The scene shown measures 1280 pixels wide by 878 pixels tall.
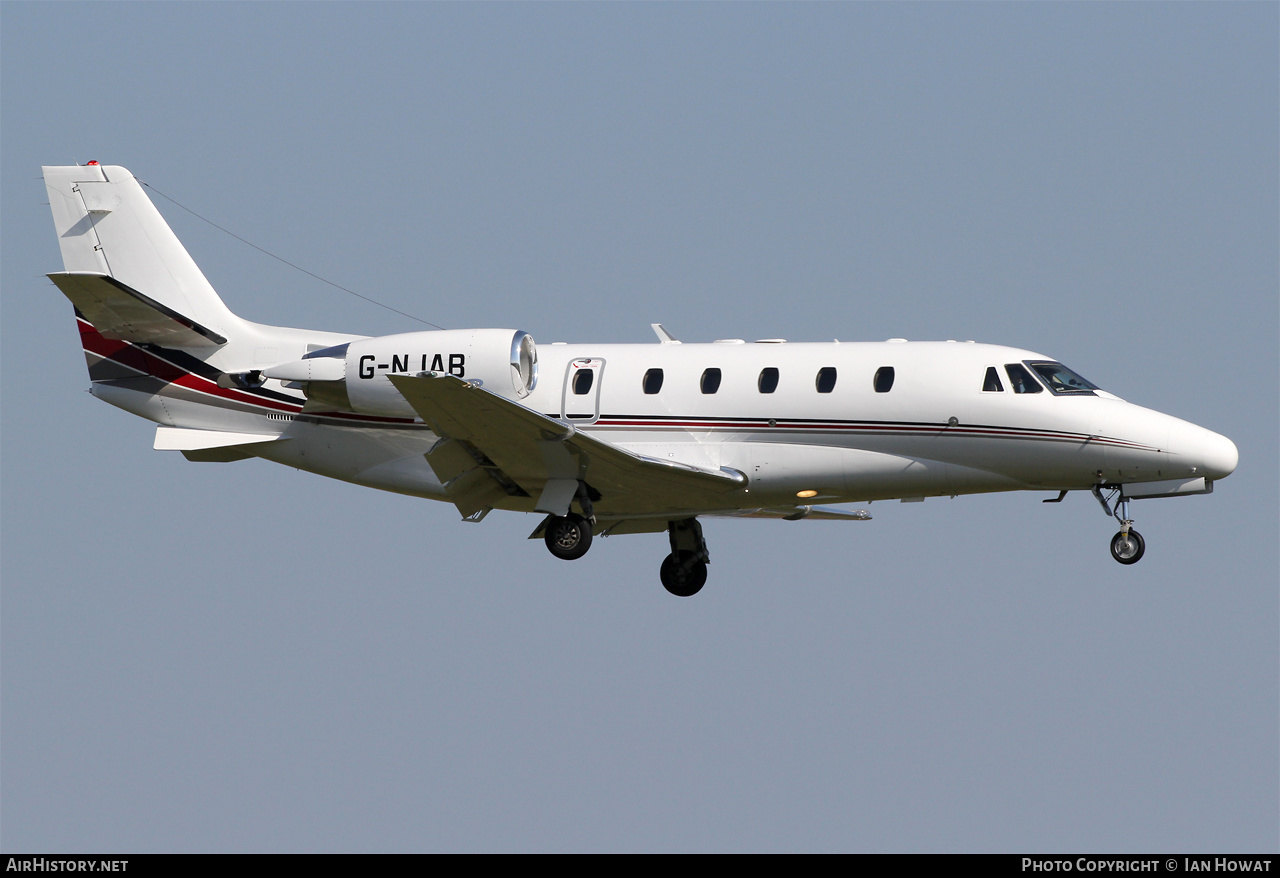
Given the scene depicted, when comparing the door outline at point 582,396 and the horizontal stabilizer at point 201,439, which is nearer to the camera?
the door outline at point 582,396

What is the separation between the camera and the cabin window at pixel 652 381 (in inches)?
918

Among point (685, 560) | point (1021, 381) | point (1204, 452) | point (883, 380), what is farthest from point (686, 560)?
point (1204, 452)

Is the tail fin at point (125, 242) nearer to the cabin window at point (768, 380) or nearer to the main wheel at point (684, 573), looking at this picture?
the main wheel at point (684, 573)

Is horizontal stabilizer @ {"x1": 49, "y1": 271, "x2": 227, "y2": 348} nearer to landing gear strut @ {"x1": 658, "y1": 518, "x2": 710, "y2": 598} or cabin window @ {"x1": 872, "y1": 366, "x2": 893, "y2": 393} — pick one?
landing gear strut @ {"x1": 658, "y1": 518, "x2": 710, "y2": 598}

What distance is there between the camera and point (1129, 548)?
2203cm

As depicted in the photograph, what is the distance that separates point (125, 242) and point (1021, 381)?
13.9 metres

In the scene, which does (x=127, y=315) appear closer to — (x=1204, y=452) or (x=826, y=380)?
(x=826, y=380)

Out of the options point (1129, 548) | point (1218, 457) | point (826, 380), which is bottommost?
point (1129, 548)

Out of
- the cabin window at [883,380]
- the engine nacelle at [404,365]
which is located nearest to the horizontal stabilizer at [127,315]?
the engine nacelle at [404,365]

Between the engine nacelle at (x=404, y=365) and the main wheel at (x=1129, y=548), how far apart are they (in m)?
8.27

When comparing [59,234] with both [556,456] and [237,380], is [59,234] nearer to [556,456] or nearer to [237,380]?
[237,380]

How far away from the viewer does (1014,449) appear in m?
22.1
